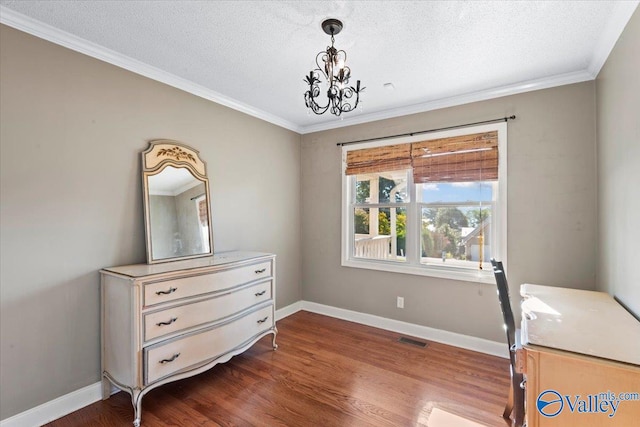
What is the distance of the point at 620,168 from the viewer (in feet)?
6.29

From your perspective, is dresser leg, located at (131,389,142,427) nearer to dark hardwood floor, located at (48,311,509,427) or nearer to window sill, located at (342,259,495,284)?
dark hardwood floor, located at (48,311,509,427)

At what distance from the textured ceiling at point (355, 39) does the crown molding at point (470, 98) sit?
0.01 meters

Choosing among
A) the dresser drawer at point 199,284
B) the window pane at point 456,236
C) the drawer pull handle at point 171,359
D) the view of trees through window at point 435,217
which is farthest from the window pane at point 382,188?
the drawer pull handle at point 171,359

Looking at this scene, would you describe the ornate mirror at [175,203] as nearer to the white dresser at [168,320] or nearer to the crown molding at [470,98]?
the white dresser at [168,320]

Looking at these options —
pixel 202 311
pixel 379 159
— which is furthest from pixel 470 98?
pixel 202 311

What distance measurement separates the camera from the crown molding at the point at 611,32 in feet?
5.53

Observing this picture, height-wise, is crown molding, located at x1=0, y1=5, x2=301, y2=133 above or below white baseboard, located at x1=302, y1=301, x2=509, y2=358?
above

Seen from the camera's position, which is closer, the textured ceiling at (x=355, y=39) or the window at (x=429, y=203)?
the textured ceiling at (x=355, y=39)

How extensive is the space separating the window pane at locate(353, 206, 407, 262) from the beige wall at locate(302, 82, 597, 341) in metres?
0.28

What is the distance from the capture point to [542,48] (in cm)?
216

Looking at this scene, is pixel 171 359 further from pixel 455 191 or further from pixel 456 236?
pixel 455 191

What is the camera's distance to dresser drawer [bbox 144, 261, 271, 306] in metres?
2.04

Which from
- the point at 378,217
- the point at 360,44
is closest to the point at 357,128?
the point at 378,217

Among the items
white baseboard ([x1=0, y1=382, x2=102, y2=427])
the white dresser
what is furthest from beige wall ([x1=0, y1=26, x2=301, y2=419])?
the white dresser
